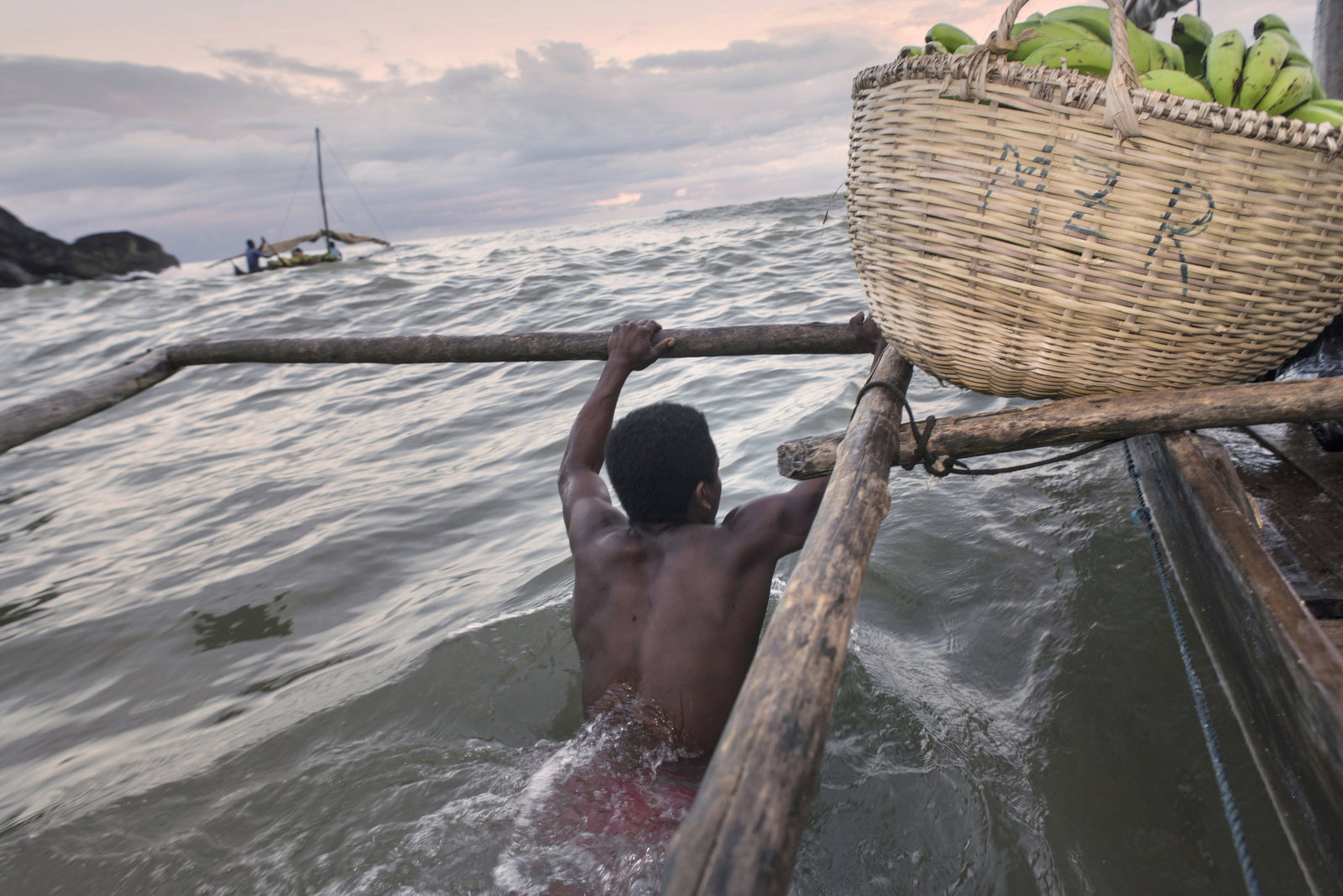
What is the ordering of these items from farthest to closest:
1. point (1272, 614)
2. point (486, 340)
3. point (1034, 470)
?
point (1034, 470) → point (486, 340) → point (1272, 614)

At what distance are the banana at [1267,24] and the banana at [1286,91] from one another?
1.21 ft

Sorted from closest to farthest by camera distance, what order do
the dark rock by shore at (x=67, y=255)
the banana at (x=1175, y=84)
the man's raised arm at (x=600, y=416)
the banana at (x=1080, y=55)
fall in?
1. the banana at (x=1175, y=84)
2. the banana at (x=1080, y=55)
3. the man's raised arm at (x=600, y=416)
4. the dark rock by shore at (x=67, y=255)

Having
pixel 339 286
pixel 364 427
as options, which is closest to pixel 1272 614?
pixel 364 427

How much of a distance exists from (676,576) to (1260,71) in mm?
1708

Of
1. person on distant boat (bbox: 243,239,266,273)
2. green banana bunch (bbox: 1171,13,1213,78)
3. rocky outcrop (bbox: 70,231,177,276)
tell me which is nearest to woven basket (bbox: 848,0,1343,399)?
green banana bunch (bbox: 1171,13,1213,78)

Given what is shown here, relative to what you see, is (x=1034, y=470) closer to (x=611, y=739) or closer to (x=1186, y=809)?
(x=1186, y=809)

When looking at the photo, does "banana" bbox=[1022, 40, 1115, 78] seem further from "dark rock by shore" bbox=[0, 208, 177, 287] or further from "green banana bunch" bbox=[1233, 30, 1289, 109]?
"dark rock by shore" bbox=[0, 208, 177, 287]

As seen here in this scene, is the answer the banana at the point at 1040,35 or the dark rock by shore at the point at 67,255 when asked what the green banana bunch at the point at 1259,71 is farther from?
the dark rock by shore at the point at 67,255

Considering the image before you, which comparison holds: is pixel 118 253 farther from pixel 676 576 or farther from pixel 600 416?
pixel 676 576

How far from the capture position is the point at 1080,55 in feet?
5.32

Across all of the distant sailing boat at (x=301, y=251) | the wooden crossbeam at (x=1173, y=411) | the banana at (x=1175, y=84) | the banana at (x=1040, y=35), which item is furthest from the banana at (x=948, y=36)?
the distant sailing boat at (x=301, y=251)

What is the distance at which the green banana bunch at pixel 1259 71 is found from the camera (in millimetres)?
1563

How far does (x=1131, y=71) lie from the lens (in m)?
1.39

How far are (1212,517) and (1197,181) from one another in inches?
28.3
